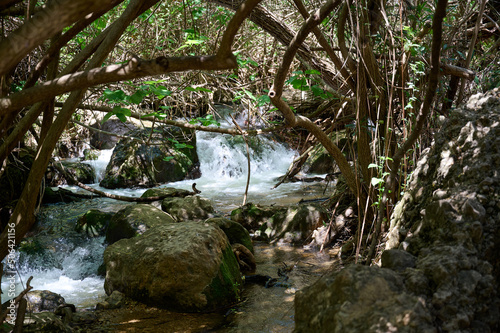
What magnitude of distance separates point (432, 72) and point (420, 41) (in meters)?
1.56

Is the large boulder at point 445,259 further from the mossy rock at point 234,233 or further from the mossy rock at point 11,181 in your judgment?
the mossy rock at point 11,181

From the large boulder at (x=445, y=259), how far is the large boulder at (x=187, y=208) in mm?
4582

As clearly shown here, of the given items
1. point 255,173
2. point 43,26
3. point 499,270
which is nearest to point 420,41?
point 499,270

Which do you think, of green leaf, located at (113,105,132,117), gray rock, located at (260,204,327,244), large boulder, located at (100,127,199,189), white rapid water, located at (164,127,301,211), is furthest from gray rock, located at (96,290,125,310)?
large boulder, located at (100,127,199,189)

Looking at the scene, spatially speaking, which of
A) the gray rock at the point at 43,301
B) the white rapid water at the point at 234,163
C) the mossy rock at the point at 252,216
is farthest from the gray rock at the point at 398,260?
the white rapid water at the point at 234,163

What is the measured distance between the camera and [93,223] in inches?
252

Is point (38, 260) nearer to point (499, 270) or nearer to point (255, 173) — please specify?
point (499, 270)

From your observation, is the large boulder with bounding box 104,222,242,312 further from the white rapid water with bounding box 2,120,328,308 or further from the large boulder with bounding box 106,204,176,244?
the large boulder with bounding box 106,204,176,244

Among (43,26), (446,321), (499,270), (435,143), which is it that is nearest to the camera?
(43,26)

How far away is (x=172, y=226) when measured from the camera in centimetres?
446

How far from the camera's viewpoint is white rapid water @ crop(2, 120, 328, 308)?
5.00 meters

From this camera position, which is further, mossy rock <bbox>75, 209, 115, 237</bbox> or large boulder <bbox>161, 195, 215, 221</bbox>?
large boulder <bbox>161, 195, 215, 221</bbox>

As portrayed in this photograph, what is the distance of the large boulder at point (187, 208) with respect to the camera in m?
6.58

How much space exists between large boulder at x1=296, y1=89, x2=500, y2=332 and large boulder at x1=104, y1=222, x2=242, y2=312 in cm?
200
